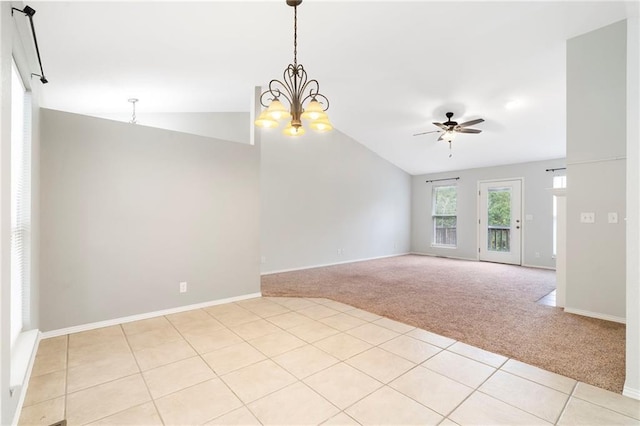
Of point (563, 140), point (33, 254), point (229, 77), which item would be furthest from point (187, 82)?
point (563, 140)

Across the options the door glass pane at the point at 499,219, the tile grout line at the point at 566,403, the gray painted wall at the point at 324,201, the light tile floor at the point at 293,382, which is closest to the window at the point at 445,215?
the door glass pane at the point at 499,219

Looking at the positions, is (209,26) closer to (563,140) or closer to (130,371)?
(130,371)

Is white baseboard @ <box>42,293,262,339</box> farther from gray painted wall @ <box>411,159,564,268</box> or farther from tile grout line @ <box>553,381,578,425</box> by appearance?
gray painted wall @ <box>411,159,564,268</box>

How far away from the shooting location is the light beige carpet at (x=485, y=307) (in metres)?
2.43

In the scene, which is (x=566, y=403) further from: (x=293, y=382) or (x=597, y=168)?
(x=597, y=168)

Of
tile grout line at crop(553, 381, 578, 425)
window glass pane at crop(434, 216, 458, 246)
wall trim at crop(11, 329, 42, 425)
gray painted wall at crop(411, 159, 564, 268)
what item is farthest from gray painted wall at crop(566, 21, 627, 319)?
wall trim at crop(11, 329, 42, 425)

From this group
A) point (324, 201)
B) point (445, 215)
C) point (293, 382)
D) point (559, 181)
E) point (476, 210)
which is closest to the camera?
point (293, 382)

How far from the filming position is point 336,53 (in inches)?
139
